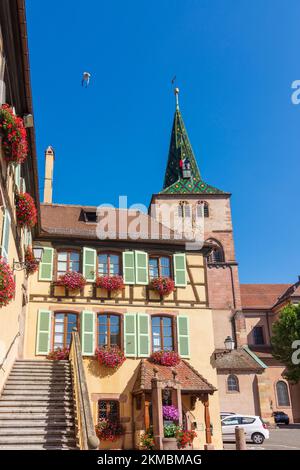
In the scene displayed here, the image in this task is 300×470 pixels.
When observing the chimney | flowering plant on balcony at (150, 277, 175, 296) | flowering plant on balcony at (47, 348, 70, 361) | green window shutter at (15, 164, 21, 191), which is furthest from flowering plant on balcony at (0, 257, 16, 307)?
the chimney

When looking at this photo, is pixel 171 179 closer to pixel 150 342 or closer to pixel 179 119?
pixel 179 119

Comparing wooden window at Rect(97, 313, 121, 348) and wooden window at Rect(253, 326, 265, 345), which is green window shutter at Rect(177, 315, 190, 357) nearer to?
wooden window at Rect(97, 313, 121, 348)

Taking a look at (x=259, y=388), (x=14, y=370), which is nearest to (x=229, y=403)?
(x=259, y=388)

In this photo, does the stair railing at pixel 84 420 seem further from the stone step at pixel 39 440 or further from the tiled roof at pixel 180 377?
the tiled roof at pixel 180 377

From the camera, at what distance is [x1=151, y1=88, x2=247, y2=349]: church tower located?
3647cm

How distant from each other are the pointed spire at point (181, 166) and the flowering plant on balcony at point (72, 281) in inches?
982

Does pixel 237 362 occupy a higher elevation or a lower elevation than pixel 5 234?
higher

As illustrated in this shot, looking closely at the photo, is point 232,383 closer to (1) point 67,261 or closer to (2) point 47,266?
(1) point 67,261

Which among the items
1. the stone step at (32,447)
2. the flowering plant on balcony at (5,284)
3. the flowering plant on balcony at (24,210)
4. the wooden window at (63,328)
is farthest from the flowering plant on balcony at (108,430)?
the flowering plant on balcony at (5,284)

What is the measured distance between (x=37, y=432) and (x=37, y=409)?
1029mm

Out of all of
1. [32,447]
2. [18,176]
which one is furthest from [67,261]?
[32,447]

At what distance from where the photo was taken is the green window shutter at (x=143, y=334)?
17188mm

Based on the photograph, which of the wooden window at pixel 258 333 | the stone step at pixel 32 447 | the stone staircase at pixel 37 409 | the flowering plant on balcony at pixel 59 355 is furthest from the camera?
the wooden window at pixel 258 333

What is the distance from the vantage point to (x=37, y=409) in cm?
1036
